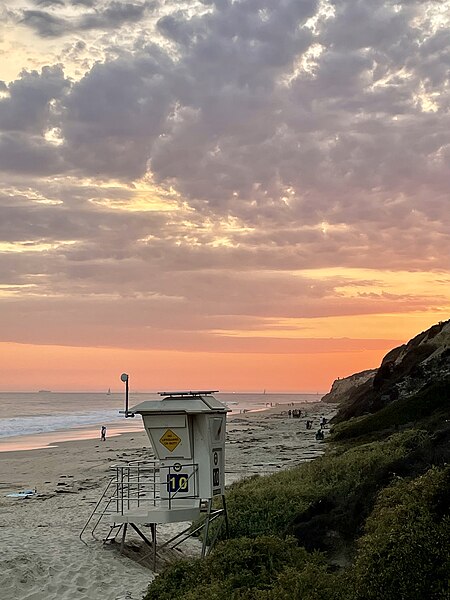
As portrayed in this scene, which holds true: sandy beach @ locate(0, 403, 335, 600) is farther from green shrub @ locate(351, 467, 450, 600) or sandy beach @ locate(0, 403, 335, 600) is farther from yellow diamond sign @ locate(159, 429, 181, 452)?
green shrub @ locate(351, 467, 450, 600)

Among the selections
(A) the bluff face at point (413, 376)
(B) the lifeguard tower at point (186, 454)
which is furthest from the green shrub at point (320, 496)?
(A) the bluff face at point (413, 376)

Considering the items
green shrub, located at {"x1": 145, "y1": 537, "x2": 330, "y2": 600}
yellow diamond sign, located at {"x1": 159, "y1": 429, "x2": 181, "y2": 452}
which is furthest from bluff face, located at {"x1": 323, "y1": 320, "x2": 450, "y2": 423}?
green shrub, located at {"x1": 145, "y1": 537, "x2": 330, "y2": 600}

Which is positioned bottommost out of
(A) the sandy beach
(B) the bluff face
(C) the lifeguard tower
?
(A) the sandy beach

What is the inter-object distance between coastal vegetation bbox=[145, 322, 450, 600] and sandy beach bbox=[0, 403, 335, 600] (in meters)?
2.22

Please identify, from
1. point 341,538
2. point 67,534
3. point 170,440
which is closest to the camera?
point 341,538

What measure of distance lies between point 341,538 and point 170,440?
4.70 metres

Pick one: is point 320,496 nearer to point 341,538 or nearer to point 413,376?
point 341,538

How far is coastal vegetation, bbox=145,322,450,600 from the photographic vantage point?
9.16 meters

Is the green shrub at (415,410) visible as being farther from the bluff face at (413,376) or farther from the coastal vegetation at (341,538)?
the coastal vegetation at (341,538)

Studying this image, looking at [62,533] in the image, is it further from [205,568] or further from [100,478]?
[100,478]

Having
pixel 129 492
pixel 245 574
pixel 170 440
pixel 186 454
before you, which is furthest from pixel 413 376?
pixel 245 574

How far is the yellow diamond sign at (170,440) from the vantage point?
16484 millimetres

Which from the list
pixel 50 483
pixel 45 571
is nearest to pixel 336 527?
pixel 45 571

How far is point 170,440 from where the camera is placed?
16531 millimetres
